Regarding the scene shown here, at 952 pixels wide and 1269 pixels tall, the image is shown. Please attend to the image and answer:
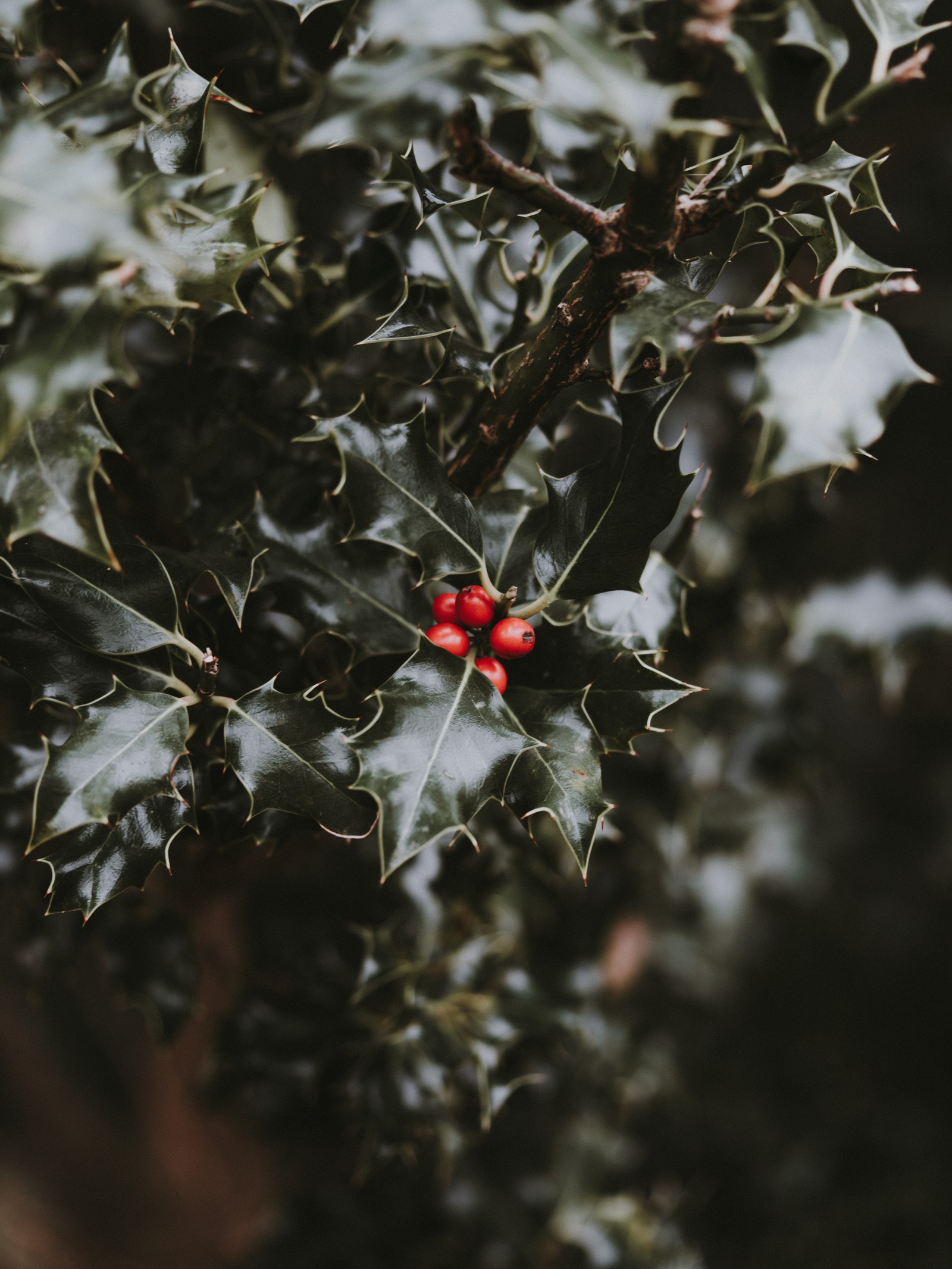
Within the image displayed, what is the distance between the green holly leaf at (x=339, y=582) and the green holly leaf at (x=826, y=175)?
35 cm

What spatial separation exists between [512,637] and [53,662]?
0.32 metres

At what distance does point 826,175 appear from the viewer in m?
0.54

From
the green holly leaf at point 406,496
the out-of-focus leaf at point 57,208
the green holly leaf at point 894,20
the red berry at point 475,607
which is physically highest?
the out-of-focus leaf at point 57,208

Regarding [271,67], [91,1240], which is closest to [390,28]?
[271,67]

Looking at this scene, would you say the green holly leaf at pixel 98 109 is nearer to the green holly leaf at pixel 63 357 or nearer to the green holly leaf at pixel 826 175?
the green holly leaf at pixel 63 357

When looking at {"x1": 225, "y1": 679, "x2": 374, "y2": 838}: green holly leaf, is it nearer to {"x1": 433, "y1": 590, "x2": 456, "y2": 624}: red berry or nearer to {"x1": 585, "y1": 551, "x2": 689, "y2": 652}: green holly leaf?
{"x1": 433, "y1": 590, "x2": 456, "y2": 624}: red berry

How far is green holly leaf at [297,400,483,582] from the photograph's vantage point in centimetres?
57

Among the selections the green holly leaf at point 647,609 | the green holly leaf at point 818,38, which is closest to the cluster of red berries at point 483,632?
the green holly leaf at point 647,609

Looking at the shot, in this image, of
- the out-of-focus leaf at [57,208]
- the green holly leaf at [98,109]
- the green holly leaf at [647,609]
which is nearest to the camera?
the out-of-focus leaf at [57,208]

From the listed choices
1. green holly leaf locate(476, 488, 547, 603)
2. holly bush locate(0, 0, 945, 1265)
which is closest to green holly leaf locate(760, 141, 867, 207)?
holly bush locate(0, 0, 945, 1265)

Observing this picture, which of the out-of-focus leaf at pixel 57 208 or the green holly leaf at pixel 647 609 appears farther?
the green holly leaf at pixel 647 609

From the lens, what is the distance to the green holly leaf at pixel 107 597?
0.55 metres

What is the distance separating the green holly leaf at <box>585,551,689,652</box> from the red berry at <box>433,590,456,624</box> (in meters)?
0.13

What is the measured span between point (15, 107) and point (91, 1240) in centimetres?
200
